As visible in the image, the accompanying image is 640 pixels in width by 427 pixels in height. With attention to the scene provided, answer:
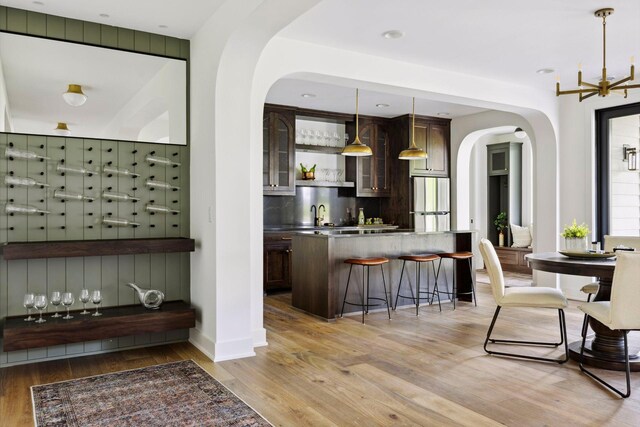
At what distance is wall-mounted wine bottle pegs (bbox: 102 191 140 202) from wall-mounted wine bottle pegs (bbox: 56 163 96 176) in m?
0.20

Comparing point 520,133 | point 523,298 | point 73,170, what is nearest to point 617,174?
point 520,133

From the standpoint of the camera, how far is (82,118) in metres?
3.98

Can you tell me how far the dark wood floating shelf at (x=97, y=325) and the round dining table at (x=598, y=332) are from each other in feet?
9.37

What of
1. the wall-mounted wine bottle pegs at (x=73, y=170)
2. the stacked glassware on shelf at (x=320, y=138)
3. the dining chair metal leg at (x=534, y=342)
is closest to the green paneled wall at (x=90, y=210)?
the wall-mounted wine bottle pegs at (x=73, y=170)

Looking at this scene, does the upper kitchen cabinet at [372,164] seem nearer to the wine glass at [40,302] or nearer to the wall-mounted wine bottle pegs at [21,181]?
the wall-mounted wine bottle pegs at [21,181]

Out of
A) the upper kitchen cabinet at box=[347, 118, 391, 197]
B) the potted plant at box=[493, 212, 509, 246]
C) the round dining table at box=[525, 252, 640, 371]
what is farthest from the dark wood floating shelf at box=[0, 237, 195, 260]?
the potted plant at box=[493, 212, 509, 246]

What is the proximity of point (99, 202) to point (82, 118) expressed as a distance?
2.27ft

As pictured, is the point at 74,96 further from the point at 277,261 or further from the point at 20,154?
the point at 277,261

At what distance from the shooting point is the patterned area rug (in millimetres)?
2699

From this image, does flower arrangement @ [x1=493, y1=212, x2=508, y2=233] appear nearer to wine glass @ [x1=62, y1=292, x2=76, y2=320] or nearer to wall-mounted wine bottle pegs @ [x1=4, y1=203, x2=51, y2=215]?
wine glass @ [x1=62, y1=292, x2=76, y2=320]

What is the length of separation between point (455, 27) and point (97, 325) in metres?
3.80

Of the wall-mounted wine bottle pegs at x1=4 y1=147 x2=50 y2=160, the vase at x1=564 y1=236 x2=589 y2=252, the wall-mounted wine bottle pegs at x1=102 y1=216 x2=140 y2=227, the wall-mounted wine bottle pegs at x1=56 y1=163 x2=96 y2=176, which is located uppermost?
the wall-mounted wine bottle pegs at x1=4 y1=147 x2=50 y2=160

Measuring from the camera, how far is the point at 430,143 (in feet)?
28.1

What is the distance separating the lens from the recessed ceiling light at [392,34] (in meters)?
4.36
